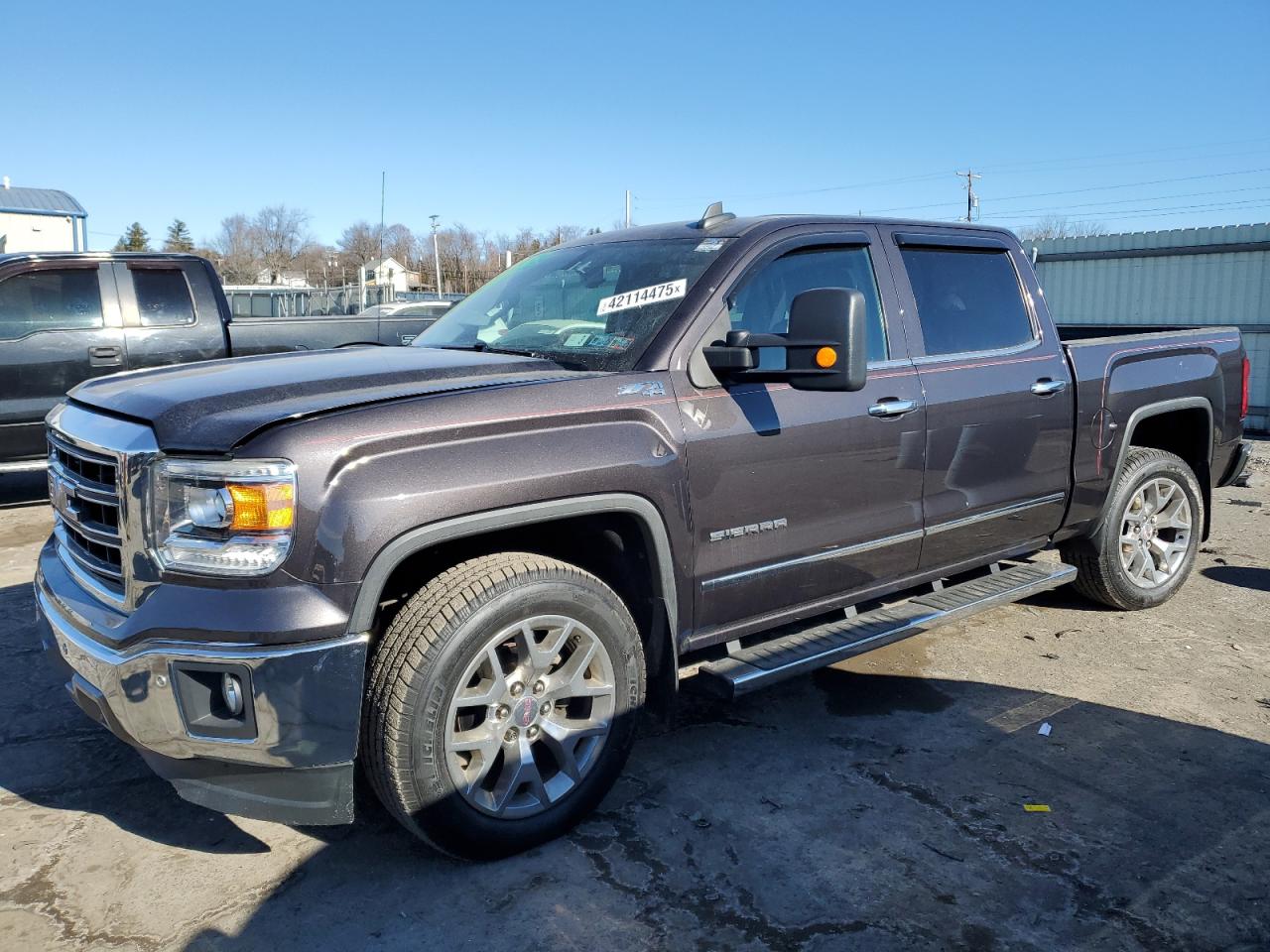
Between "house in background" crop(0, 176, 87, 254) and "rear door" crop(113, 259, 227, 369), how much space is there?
97.6 feet

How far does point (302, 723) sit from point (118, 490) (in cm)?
84

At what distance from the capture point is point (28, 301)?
289 inches

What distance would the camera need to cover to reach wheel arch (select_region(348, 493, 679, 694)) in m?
2.70

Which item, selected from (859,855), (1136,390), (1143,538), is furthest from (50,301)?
(1143,538)

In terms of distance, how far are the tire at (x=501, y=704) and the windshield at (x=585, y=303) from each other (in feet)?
2.92

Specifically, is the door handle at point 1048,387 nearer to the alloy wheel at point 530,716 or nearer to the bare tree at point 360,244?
the alloy wheel at point 530,716

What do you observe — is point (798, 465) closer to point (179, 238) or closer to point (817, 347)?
point (817, 347)

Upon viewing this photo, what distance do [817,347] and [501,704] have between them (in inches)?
59.4

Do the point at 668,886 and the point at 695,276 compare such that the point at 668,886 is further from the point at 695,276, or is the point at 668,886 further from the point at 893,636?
the point at 695,276

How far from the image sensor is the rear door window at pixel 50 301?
23.9 feet

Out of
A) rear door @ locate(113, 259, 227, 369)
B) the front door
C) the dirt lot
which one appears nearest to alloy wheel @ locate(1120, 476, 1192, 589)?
the dirt lot

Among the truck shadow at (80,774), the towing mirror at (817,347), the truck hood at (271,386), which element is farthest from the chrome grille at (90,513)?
the towing mirror at (817,347)

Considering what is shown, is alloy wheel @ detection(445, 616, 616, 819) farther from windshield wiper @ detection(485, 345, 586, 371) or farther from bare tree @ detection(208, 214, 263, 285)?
bare tree @ detection(208, 214, 263, 285)

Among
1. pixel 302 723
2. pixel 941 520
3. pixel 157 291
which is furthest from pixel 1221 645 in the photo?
pixel 157 291
